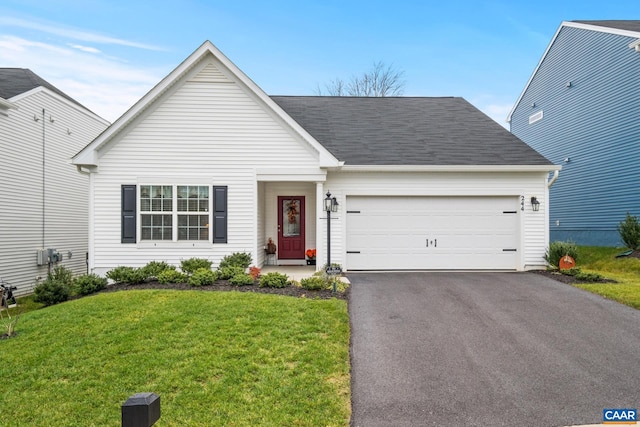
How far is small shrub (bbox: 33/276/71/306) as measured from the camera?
8297mm

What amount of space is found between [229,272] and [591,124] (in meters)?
15.5

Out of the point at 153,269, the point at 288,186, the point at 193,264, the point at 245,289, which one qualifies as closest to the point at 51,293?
the point at 153,269

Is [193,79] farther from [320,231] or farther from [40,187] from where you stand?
[40,187]

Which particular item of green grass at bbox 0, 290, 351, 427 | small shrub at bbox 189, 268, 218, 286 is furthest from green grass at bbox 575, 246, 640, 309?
small shrub at bbox 189, 268, 218, 286

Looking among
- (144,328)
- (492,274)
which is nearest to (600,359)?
(492,274)

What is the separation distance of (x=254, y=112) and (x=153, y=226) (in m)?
4.12

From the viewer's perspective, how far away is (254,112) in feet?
34.2

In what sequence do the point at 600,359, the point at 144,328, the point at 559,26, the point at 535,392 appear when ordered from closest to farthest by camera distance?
the point at 535,392, the point at 600,359, the point at 144,328, the point at 559,26

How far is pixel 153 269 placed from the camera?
942 cm

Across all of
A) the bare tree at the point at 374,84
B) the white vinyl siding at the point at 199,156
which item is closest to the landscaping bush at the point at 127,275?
the white vinyl siding at the point at 199,156

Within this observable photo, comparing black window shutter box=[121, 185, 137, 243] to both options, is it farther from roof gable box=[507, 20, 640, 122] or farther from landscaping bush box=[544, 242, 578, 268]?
roof gable box=[507, 20, 640, 122]

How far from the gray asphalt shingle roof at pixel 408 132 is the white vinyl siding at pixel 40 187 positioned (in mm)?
8847

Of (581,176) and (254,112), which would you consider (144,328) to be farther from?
(581,176)

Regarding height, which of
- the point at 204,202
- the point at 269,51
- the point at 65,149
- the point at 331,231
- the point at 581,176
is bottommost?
the point at 331,231
